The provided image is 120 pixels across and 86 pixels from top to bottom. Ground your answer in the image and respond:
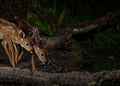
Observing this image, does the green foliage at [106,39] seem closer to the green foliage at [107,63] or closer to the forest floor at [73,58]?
the forest floor at [73,58]

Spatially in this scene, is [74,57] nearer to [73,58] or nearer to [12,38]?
[73,58]

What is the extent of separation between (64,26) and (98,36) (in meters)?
1.37

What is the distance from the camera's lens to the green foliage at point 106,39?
1397cm

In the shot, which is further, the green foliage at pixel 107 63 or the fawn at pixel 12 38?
the green foliage at pixel 107 63

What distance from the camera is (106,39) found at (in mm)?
14195

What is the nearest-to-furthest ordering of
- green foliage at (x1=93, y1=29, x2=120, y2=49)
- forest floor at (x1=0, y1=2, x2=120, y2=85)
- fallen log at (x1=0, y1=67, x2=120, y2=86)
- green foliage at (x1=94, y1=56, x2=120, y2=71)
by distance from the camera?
fallen log at (x1=0, y1=67, x2=120, y2=86) < forest floor at (x1=0, y1=2, x2=120, y2=85) < green foliage at (x1=94, y1=56, x2=120, y2=71) < green foliage at (x1=93, y1=29, x2=120, y2=49)

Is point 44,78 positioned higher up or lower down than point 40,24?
higher up

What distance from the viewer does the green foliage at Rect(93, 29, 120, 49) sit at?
14.0 metres

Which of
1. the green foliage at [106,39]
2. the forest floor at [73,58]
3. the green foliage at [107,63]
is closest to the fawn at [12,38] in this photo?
the forest floor at [73,58]

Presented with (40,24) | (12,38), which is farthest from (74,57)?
(12,38)

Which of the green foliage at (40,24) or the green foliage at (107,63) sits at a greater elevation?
the green foliage at (40,24)

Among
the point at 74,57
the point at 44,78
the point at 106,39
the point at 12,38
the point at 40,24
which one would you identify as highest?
the point at 12,38

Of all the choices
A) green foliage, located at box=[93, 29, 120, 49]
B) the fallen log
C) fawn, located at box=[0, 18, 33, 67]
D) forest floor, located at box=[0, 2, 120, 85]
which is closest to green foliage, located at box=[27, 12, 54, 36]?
forest floor, located at box=[0, 2, 120, 85]

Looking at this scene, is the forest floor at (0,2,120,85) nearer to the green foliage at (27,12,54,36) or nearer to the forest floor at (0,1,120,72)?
the forest floor at (0,1,120,72)
